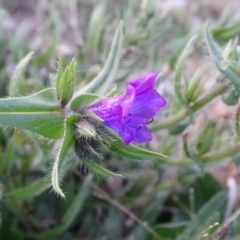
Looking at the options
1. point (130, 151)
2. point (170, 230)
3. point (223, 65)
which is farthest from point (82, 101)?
point (170, 230)

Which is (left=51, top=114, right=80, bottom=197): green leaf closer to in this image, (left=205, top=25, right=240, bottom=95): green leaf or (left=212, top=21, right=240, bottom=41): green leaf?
(left=205, top=25, right=240, bottom=95): green leaf

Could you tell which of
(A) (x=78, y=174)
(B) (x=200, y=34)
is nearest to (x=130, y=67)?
(B) (x=200, y=34)

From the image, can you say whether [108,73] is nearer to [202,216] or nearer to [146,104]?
[146,104]

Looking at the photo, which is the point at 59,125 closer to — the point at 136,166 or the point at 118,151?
the point at 118,151

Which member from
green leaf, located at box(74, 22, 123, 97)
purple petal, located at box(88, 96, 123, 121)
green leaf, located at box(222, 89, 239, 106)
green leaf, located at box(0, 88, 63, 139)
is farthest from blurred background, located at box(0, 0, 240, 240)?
purple petal, located at box(88, 96, 123, 121)

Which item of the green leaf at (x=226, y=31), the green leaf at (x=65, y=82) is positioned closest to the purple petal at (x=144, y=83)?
the green leaf at (x=65, y=82)

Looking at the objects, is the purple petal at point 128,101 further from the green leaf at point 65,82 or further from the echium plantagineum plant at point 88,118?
the green leaf at point 65,82
